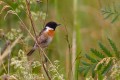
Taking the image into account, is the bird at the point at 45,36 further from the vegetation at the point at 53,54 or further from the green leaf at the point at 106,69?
the green leaf at the point at 106,69

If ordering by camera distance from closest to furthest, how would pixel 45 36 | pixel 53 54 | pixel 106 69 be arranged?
1. pixel 106 69
2. pixel 45 36
3. pixel 53 54

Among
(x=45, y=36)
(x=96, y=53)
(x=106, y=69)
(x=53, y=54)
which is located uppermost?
(x=96, y=53)

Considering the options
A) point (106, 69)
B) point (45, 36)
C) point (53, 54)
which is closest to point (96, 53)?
point (106, 69)

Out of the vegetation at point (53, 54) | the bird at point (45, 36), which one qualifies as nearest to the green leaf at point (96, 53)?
the vegetation at point (53, 54)

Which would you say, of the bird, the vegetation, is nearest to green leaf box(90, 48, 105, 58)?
the vegetation

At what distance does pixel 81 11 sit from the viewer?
7.98 m

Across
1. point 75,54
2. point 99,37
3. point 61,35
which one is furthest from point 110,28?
point 75,54

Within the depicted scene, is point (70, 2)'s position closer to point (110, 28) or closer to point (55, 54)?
point (110, 28)

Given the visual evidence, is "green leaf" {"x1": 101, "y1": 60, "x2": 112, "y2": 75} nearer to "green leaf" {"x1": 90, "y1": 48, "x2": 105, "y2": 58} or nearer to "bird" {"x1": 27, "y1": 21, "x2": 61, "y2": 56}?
"green leaf" {"x1": 90, "y1": 48, "x2": 105, "y2": 58}

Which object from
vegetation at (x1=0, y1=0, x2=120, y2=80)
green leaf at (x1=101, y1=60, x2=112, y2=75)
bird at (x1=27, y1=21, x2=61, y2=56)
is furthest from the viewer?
bird at (x1=27, y1=21, x2=61, y2=56)

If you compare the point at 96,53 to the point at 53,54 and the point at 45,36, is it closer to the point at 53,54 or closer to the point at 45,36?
the point at 45,36

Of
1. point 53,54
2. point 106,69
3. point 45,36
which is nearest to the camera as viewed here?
point 106,69

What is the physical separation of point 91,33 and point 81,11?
0.70 m

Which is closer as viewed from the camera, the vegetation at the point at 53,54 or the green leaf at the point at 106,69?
the vegetation at the point at 53,54
